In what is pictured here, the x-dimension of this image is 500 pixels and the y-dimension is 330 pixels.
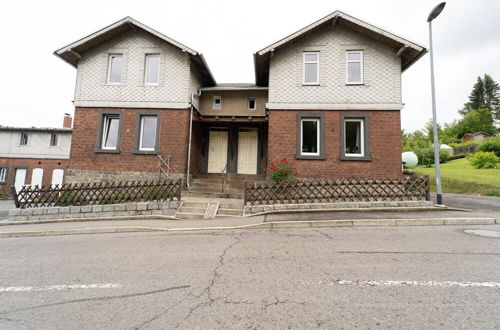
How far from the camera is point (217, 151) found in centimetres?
1398

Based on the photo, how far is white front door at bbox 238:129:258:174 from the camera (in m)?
13.8

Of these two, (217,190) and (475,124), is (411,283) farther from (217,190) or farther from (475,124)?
(475,124)

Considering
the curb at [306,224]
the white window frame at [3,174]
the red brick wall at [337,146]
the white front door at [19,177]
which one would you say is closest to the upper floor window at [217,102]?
the red brick wall at [337,146]

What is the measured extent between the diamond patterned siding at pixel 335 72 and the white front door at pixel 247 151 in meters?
3.33

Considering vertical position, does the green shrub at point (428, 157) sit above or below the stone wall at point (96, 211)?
above

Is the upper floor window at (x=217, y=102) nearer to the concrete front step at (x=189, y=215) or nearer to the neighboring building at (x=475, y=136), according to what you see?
the concrete front step at (x=189, y=215)

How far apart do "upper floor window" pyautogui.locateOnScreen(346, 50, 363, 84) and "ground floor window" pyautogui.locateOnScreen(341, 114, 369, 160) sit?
6.23ft

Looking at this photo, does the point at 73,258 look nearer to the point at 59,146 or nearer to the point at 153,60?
the point at 153,60

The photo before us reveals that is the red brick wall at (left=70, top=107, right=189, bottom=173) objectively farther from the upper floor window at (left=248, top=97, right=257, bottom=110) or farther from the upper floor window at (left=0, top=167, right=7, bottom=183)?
the upper floor window at (left=0, top=167, right=7, bottom=183)

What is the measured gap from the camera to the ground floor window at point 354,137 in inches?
417

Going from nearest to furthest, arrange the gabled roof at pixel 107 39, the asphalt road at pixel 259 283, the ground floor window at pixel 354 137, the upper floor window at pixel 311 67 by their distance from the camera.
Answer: the asphalt road at pixel 259 283, the ground floor window at pixel 354 137, the upper floor window at pixel 311 67, the gabled roof at pixel 107 39

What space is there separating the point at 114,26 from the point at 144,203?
9.43 meters

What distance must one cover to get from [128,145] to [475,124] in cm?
6733

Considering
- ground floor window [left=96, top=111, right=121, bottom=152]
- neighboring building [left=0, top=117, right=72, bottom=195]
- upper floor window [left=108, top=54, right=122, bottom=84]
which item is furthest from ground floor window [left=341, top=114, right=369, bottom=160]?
neighboring building [left=0, top=117, right=72, bottom=195]
